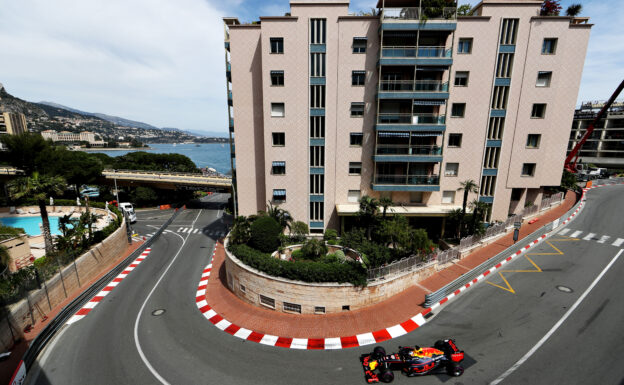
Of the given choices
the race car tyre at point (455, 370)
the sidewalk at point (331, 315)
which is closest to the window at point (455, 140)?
the sidewalk at point (331, 315)

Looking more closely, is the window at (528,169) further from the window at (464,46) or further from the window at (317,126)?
the window at (317,126)

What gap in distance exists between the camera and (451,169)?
2836 centimetres

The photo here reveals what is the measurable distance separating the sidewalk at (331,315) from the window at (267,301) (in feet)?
1.40

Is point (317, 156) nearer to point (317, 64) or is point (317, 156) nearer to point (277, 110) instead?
point (277, 110)

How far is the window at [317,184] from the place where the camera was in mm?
28281

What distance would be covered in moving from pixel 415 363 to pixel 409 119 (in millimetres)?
22229

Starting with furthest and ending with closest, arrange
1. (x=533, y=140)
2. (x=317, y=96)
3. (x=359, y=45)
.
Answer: (x=533, y=140) < (x=317, y=96) < (x=359, y=45)

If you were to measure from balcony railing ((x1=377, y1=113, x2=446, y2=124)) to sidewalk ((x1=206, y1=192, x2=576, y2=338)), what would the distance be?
14.3 metres

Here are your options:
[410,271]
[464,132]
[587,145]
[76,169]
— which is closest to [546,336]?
[410,271]

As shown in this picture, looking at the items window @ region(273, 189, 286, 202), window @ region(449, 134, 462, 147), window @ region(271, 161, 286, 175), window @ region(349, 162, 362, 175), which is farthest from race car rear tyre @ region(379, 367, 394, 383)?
window @ region(449, 134, 462, 147)

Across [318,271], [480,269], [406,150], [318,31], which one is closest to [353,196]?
[406,150]

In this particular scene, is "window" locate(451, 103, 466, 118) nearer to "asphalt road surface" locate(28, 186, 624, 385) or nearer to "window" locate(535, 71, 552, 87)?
"window" locate(535, 71, 552, 87)

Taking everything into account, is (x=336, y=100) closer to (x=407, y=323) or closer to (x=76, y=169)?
(x=407, y=323)

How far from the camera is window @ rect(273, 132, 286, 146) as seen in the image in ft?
89.9
